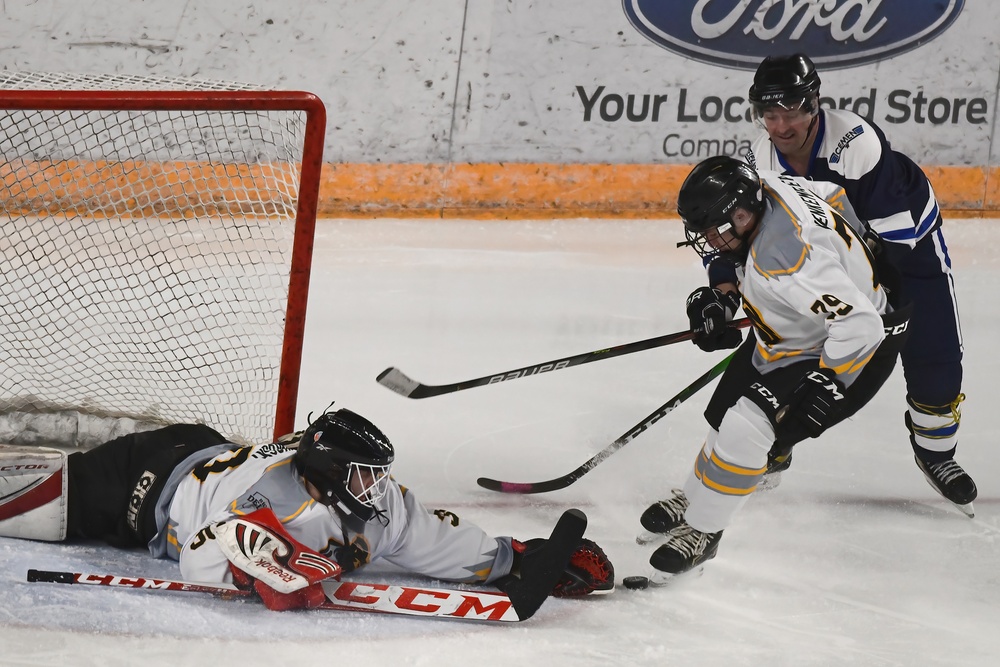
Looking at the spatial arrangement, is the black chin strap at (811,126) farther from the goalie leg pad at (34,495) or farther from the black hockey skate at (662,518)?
the goalie leg pad at (34,495)

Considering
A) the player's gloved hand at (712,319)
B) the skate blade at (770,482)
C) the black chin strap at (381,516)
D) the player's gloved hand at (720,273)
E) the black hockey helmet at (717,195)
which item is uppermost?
the black hockey helmet at (717,195)

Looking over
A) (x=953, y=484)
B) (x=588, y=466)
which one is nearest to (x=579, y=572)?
(x=588, y=466)

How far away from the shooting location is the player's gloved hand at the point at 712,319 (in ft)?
9.45

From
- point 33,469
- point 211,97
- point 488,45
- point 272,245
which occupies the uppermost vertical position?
point 488,45

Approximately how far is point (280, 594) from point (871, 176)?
69.3 inches

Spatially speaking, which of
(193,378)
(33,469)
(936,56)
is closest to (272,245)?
(193,378)

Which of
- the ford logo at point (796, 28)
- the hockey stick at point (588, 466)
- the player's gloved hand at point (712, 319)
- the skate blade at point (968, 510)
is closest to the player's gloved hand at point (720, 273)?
the player's gloved hand at point (712, 319)

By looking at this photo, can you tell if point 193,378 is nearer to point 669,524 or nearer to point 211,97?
point 211,97

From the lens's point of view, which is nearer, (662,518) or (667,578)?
(667,578)

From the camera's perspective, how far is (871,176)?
2879 millimetres

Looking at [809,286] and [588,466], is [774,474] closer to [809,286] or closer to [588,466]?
[588,466]

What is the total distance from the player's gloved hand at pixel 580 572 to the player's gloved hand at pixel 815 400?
52cm

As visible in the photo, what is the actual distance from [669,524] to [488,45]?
304cm

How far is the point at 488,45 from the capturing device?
17.4 ft
